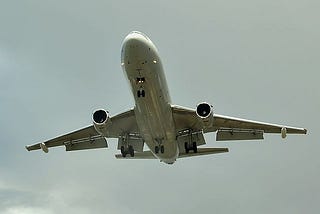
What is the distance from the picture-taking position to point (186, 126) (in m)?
38.1

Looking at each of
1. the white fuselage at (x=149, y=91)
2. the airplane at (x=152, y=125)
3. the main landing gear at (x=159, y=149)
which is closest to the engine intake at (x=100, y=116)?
the airplane at (x=152, y=125)

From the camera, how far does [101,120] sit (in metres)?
35.2

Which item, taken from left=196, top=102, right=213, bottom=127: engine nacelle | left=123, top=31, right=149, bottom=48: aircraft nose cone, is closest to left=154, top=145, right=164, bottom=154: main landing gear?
left=196, top=102, right=213, bottom=127: engine nacelle

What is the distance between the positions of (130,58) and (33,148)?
41.8 feet

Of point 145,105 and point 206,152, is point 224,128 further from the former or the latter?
point 145,105

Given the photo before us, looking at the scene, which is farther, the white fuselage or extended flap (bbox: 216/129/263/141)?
extended flap (bbox: 216/129/263/141)

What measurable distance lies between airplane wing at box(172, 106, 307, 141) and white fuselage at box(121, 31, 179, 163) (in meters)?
0.99

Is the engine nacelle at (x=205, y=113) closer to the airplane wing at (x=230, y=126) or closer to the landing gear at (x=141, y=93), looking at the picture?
the airplane wing at (x=230, y=126)

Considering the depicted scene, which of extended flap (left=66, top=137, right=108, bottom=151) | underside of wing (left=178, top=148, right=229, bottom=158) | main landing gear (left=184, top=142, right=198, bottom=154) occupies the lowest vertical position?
underside of wing (left=178, top=148, right=229, bottom=158)

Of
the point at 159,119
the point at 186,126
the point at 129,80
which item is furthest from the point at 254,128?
the point at 129,80

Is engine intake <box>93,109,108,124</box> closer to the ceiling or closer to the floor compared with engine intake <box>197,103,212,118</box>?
closer to the ceiling

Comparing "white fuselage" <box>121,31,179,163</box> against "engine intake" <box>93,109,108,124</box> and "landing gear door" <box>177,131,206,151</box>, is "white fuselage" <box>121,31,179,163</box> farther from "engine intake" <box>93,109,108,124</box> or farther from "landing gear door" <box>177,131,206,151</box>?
"engine intake" <box>93,109,108,124</box>

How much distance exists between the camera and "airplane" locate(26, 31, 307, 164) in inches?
1281

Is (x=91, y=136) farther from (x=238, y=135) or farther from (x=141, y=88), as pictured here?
(x=238, y=135)
